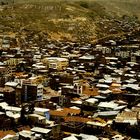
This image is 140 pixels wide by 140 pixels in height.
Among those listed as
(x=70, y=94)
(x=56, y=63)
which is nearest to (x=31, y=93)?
(x=70, y=94)

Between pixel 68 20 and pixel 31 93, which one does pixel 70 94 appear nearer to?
pixel 31 93

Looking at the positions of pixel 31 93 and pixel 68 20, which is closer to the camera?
pixel 31 93

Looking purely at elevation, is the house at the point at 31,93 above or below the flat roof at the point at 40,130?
above

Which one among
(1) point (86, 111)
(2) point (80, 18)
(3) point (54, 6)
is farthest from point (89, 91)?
(3) point (54, 6)

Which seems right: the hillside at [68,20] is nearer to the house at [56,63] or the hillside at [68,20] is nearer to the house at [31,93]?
the house at [56,63]

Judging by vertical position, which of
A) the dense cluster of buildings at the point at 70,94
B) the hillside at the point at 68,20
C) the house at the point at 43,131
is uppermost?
the hillside at the point at 68,20

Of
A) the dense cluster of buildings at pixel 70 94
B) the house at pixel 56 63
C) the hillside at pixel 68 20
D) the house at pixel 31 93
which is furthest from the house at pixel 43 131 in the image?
the hillside at pixel 68 20

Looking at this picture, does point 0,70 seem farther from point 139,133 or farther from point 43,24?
point 43,24
